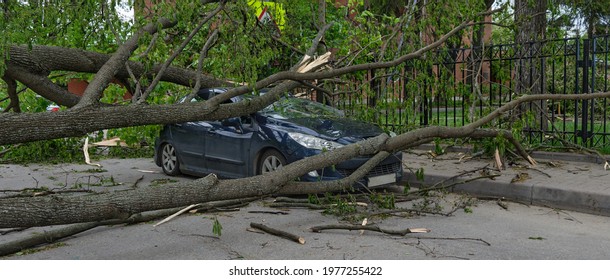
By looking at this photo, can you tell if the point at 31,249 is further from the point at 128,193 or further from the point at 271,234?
the point at 271,234

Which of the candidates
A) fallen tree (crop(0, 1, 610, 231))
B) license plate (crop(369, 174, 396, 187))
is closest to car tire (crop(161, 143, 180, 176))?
fallen tree (crop(0, 1, 610, 231))

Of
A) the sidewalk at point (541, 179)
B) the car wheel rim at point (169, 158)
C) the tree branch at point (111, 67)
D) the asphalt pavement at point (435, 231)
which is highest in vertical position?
the tree branch at point (111, 67)

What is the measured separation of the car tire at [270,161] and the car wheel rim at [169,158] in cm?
211

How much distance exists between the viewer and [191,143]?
949cm

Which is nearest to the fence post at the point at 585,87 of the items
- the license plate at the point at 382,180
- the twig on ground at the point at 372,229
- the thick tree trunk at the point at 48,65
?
the license plate at the point at 382,180

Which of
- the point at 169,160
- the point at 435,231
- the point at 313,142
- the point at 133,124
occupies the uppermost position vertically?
the point at 133,124

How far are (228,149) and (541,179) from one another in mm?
4102

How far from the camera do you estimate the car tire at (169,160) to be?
995cm

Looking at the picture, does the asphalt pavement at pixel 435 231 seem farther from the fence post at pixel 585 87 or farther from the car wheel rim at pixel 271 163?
the fence post at pixel 585 87

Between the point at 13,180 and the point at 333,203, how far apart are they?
547 cm

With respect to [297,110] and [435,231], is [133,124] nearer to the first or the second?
[435,231]

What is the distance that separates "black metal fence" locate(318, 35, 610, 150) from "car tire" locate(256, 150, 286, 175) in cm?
147

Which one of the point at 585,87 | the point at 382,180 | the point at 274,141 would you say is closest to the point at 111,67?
the point at 274,141

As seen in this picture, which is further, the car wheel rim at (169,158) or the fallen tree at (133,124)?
the car wheel rim at (169,158)
